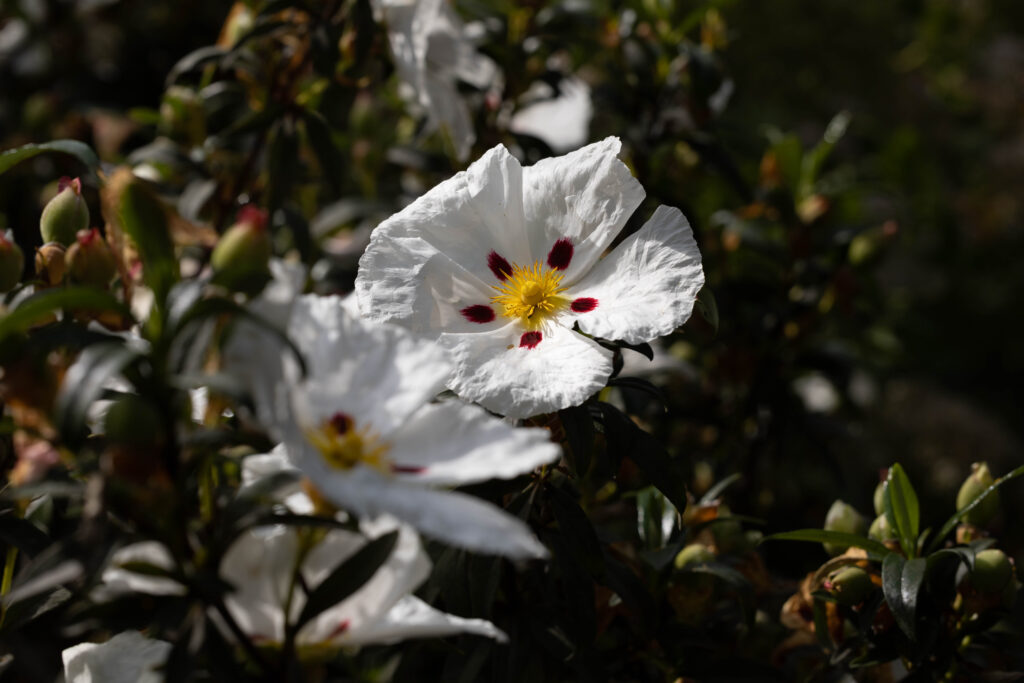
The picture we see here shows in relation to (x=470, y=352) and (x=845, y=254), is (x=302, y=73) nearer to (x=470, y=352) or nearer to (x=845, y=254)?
(x=470, y=352)

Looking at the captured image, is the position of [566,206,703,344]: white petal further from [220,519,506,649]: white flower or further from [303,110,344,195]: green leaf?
[303,110,344,195]: green leaf

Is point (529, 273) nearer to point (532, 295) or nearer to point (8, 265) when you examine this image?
point (532, 295)

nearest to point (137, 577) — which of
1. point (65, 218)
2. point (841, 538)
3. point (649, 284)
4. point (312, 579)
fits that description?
point (312, 579)

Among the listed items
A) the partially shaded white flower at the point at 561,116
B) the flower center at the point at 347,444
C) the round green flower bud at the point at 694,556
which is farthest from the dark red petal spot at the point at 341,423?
the partially shaded white flower at the point at 561,116

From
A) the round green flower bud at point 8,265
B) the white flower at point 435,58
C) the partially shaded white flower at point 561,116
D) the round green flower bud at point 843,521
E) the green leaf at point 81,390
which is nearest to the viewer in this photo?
the green leaf at point 81,390

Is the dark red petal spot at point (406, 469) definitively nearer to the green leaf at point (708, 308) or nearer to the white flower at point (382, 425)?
the white flower at point (382, 425)

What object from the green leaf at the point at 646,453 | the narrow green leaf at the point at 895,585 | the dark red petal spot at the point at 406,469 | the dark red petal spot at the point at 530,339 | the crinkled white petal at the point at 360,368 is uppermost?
the crinkled white petal at the point at 360,368

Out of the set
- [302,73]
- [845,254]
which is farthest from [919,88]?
[302,73]
